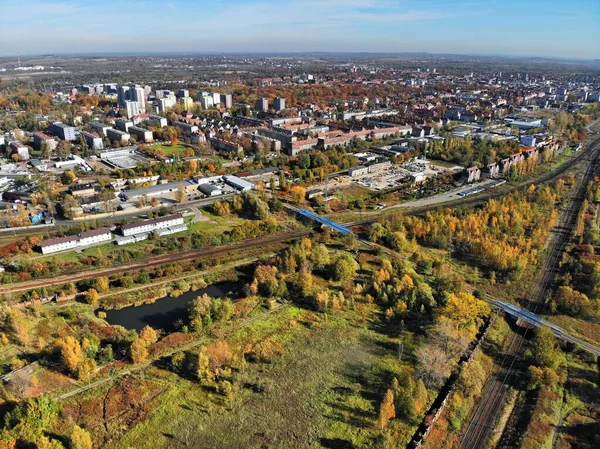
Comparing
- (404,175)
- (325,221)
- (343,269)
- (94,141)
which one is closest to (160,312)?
(343,269)

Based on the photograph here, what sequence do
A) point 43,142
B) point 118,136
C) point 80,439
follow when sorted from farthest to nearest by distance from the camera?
point 118,136 → point 43,142 → point 80,439

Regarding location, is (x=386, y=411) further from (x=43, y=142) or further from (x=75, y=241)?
(x=43, y=142)

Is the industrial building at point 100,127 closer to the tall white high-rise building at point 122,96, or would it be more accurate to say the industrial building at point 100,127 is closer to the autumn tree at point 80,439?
the tall white high-rise building at point 122,96

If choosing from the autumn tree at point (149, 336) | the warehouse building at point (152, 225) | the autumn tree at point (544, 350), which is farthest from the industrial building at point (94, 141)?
the autumn tree at point (544, 350)

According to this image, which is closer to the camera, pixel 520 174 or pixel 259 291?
pixel 259 291

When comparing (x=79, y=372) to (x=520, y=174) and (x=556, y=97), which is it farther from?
(x=556, y=97)

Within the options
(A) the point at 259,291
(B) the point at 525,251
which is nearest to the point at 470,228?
(B) the point at 525,251
